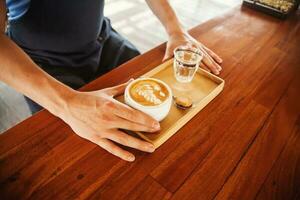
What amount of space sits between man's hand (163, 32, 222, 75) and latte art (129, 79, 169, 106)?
0.86 ft

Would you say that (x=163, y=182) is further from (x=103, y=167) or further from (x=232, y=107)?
(x=232, y=107)

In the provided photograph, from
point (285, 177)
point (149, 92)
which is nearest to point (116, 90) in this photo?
point (149, 92)

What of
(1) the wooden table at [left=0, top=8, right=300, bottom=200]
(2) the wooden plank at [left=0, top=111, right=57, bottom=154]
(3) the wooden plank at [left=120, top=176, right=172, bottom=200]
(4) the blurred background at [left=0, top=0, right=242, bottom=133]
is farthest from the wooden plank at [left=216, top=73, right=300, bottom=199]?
(4) the blurred background at [left=0, top=0, right=242, bottom=133]

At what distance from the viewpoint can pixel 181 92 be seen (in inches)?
30.5

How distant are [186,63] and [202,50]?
171 millimetres

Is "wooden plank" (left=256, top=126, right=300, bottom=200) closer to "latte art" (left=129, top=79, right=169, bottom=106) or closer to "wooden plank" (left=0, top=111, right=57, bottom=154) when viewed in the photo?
"latte art" (left=129, top=79, right=169, bottom=106)

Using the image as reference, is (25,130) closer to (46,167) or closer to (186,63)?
(46,167)

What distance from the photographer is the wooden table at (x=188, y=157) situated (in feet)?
1.79

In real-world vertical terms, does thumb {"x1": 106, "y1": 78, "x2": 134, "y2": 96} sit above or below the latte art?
below

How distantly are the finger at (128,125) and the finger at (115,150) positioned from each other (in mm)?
43

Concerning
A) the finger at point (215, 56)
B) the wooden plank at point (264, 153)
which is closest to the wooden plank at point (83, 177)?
the wooden plank at point (264, 153)

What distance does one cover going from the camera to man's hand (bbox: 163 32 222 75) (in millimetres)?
876

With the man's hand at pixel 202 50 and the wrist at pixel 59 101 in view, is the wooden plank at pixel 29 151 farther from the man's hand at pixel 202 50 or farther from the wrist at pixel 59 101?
the man's hand at pixel 202 50

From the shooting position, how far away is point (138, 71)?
835 mm
